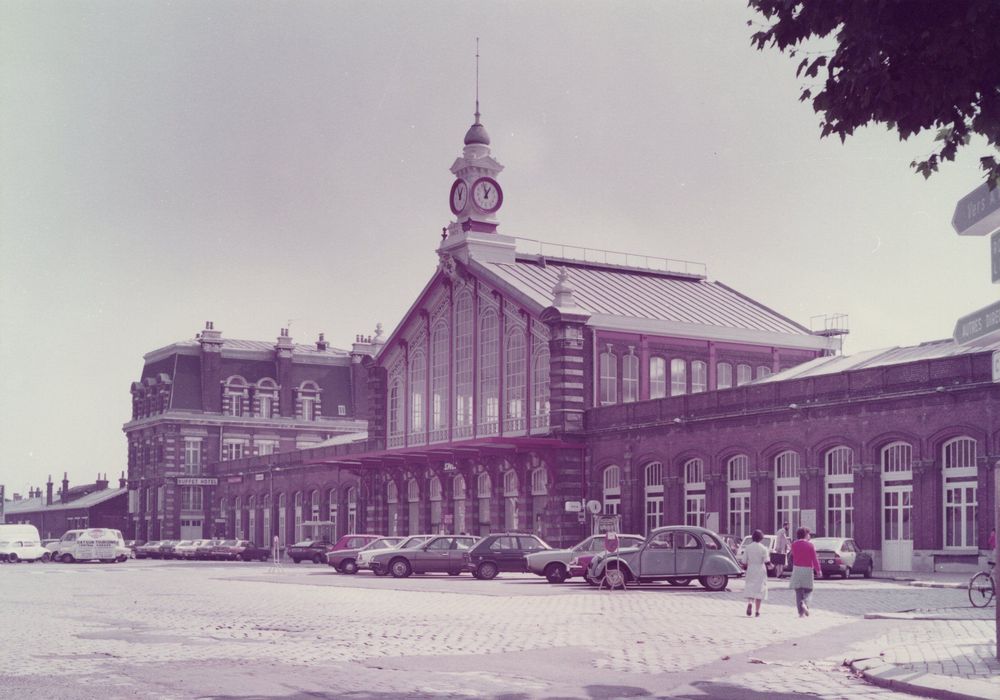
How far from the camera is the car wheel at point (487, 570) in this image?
4172 centimetres

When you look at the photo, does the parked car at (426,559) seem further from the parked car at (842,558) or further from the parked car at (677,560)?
the parked car at (842,558)

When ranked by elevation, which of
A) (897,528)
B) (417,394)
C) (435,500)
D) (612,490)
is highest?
(417,394)

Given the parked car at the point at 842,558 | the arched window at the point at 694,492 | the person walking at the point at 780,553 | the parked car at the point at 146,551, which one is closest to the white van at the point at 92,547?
the parked car at the point at 146,551

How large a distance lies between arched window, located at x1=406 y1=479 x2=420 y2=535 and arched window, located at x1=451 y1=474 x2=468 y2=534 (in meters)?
3.53

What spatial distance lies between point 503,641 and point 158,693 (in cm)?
645

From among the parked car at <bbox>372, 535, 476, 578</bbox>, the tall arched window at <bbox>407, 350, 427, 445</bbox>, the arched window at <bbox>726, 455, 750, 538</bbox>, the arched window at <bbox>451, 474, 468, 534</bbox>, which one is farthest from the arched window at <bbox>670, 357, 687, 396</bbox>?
the parked car at <bbox>372, 535, 476, 578</bbox>

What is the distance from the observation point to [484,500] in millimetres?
61438

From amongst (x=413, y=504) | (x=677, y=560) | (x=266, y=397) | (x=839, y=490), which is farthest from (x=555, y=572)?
(x=266, y=397)

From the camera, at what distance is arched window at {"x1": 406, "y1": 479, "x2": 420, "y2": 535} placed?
220ft

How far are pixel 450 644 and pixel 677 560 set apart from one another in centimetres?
1664

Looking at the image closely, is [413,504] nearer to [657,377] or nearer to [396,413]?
[396,413]

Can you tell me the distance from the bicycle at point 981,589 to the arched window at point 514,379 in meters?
35.2

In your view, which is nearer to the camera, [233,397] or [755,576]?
[755,576]

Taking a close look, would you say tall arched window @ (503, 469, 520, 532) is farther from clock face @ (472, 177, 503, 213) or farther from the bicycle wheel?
the bicycle wheel
